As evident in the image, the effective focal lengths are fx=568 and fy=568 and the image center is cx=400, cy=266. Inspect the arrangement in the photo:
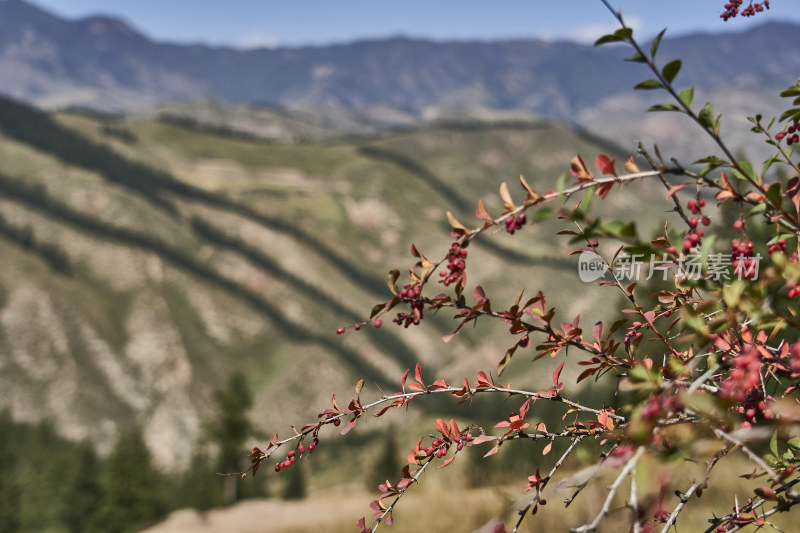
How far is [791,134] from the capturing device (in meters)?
3.48

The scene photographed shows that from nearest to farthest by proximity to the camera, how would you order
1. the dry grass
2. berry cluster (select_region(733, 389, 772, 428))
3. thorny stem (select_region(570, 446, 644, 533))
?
thorny stem (select_region(570, 446, 644, 533)) < berry cluster (select_region(733, 389, 772, 428)) < the dry grass

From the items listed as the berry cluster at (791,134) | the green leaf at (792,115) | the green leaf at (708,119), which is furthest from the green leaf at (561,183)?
the berry cluster at (791,134)

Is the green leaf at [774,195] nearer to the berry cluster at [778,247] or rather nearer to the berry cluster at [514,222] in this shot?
the berry cluster at [778,247]

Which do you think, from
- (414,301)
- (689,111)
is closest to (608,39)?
(689,111)

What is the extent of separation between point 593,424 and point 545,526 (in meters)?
5.70

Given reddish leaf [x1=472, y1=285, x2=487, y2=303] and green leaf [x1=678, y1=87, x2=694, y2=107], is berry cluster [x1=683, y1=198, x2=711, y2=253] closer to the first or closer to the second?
green leaf [x1=678, y1=87, x2=694, y2=107]

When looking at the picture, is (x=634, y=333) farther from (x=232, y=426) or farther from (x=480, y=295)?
(x=232, y=426)

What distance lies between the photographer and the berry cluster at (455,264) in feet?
8.71

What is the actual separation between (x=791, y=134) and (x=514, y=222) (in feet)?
7.16

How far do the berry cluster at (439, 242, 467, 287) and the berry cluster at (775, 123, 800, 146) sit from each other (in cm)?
223

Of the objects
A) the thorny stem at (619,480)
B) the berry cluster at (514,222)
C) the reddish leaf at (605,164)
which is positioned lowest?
the thorny stem at (619,480)

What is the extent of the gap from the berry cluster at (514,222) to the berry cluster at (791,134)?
6.66ft

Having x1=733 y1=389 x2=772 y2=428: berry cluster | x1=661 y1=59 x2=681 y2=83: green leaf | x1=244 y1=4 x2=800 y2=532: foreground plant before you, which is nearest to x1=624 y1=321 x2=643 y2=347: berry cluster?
x1=244 y1=4 x2=800 y2=532: foreground plant

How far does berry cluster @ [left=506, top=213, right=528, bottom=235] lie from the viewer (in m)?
2.53
